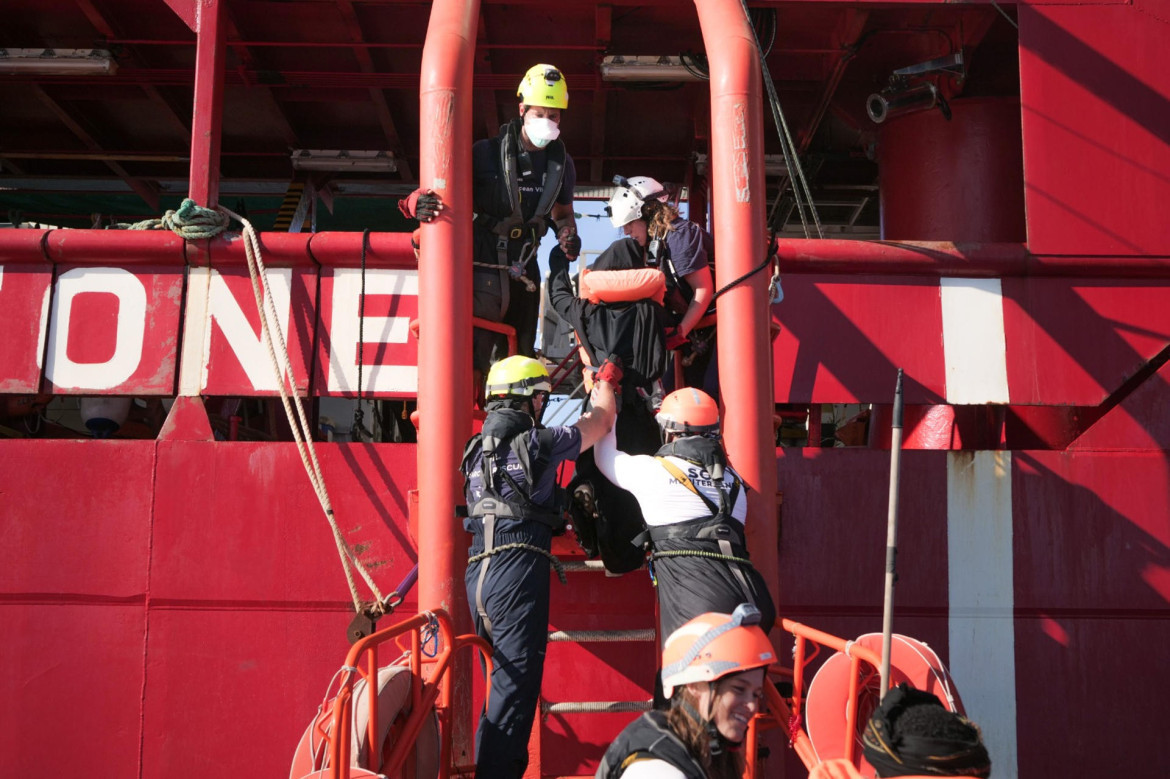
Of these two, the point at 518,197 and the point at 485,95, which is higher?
the point at 485,95

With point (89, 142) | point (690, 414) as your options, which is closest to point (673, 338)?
point (690, 414)

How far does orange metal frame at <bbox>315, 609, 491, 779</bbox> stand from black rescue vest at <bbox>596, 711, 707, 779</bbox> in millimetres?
843

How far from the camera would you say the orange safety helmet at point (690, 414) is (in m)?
4.04

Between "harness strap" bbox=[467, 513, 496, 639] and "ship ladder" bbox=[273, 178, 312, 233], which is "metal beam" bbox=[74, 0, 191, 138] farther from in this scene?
"harness strap" bbox=[467, 513, 496, 639]

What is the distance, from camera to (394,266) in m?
5.61

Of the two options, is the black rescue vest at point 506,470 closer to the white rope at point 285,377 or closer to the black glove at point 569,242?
the white rope at point 285,377

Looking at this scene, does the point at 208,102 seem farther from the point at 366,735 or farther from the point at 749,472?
the point at 366,735

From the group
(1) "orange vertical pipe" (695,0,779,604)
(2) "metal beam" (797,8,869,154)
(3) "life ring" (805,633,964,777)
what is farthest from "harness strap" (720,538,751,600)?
(2) "metal beam" (797,8,869,154)

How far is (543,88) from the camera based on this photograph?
16.9 feet

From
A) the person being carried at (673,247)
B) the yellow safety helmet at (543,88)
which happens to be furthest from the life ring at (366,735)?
the yellow safety helmet at (543,88)

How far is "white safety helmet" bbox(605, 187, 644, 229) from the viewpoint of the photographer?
5.01m

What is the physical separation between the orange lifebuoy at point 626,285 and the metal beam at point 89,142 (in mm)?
6371

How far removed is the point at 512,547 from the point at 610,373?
0.95 metres

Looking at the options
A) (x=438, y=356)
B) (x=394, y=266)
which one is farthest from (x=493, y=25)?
(x=438, y=356)
